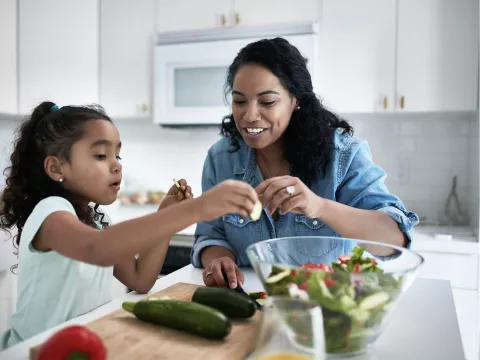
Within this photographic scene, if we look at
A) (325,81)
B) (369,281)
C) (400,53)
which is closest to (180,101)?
(325,81)

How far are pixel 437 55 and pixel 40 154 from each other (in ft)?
7.33

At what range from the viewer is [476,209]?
2582 mm

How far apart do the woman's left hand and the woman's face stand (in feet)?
1.06

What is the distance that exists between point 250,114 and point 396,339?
2.44 feet

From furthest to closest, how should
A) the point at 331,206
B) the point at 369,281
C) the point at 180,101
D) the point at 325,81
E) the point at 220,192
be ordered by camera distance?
the point at 180,101, the point at 325,81, the point at 331,206, the point at 220,192, the point at 369,281

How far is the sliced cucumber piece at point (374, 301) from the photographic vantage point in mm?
745

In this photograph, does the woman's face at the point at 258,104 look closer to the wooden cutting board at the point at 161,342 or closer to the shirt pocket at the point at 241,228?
the shirt pocket at the point at 241,228

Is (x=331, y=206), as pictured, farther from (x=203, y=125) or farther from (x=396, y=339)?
(x=203, y=125)

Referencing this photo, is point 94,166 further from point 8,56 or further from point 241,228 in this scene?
point 8,56

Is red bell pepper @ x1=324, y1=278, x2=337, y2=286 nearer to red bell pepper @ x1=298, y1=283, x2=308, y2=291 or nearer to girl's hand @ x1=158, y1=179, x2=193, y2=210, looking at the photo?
red bell pepper @ x1=298, y1=283, x2=308, y2=291

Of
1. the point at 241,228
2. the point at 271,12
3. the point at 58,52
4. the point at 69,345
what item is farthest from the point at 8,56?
the point at 69,345

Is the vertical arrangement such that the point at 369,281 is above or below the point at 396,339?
above

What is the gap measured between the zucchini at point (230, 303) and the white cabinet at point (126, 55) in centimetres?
244

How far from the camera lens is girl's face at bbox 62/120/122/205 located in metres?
1.20
